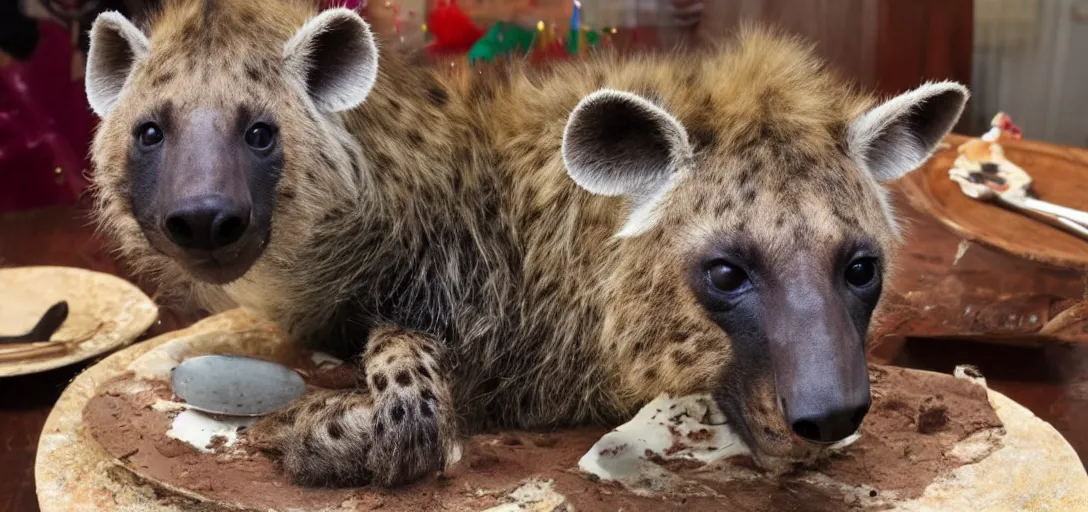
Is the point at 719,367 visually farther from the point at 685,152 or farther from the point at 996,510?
the point at 996,510

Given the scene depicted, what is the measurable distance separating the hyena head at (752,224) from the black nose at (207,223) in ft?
1.22

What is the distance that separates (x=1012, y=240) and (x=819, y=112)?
3.20ft

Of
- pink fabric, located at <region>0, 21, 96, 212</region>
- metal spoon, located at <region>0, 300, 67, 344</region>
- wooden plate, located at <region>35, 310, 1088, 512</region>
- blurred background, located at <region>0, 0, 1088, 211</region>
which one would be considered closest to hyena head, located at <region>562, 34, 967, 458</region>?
wooden plate, located at <region>35, 310, 1088, 512</region>

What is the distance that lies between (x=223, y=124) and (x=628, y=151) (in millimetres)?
464

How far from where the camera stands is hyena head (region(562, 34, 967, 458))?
994mm

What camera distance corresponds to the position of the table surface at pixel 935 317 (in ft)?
5.32

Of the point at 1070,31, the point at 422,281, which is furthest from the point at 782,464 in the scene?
the point at 1070,31

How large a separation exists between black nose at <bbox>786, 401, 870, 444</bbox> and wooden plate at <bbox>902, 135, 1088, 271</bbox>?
1.10 metres

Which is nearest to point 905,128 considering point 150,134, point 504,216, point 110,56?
point 504,216

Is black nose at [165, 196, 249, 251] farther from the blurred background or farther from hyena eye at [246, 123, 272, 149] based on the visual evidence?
the blurred background

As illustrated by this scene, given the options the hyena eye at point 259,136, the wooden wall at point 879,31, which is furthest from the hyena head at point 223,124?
the wooden wall at point 879,31

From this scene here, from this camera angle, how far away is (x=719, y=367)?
1.09 m

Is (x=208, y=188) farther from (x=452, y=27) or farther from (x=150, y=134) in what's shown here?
(x=452, y=27)

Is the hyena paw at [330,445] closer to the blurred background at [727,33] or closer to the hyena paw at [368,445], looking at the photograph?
the hyena paw at [368,445]
